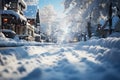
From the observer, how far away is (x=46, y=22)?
79.8 metres

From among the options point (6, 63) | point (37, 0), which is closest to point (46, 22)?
point (37, 0)

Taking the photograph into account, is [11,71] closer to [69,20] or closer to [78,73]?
[78,73]

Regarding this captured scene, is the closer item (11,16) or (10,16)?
(10,16)

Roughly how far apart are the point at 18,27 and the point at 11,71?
34113mm

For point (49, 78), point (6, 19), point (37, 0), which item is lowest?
point (49, 78)

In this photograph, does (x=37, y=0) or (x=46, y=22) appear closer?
(x=37, y=0)

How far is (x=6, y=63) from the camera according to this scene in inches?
189

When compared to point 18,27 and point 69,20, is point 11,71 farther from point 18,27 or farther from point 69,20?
point 69,20

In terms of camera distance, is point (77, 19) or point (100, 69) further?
point (77, 19)

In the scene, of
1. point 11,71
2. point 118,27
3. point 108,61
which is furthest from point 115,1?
point 11,71

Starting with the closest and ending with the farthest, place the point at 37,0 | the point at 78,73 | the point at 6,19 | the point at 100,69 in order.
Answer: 1. the point at 78,73
2. the point at 100,69
3. the point at 6,19
4. the point at 37,0

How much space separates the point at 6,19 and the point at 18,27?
5097 mm

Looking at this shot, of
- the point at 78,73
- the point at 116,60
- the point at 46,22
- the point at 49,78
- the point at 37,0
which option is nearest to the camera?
the point at 49,78

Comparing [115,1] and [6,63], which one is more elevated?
[115,1]
